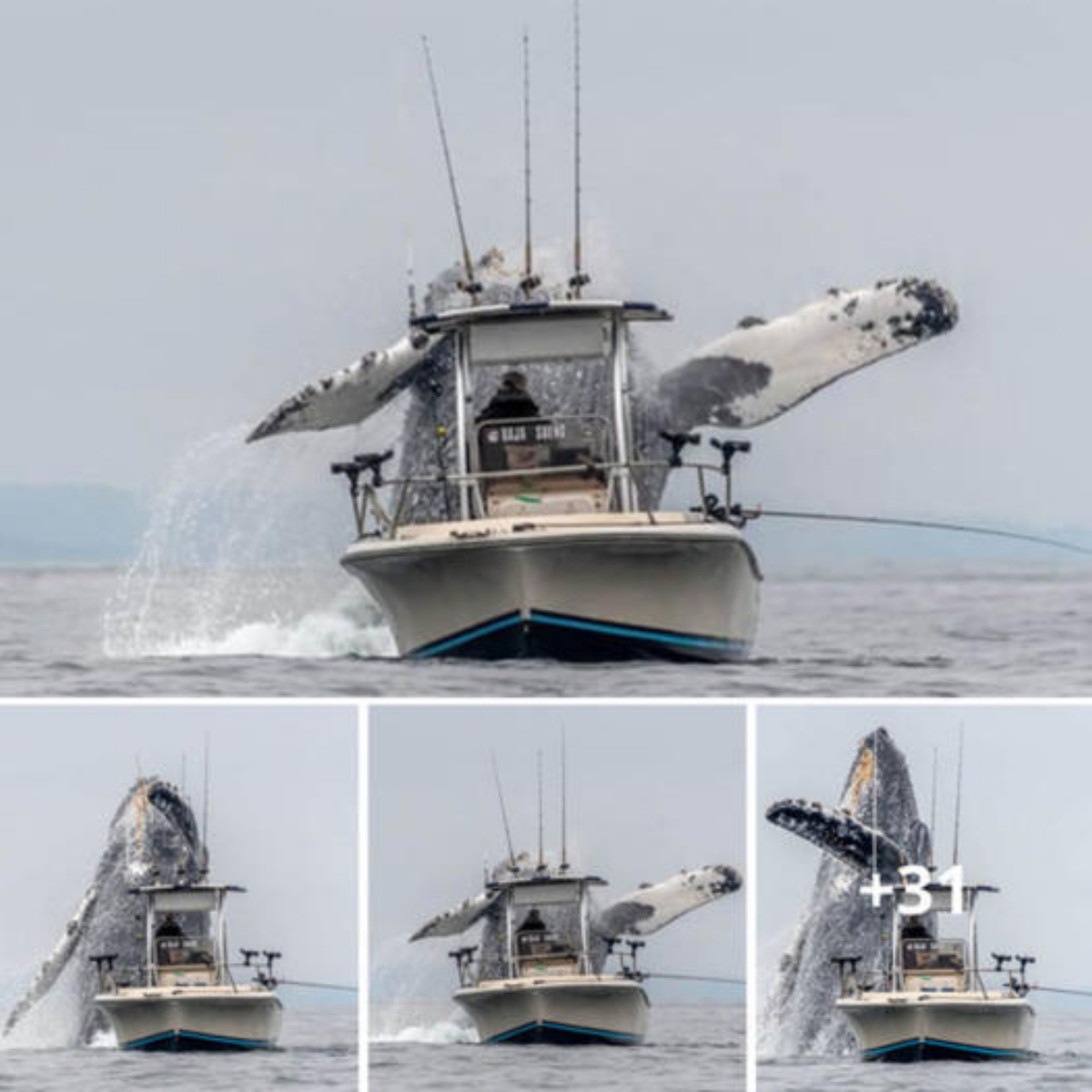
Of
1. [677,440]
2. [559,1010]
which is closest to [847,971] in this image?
[559,1010]

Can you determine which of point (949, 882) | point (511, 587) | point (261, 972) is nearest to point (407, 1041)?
point (261, 972)

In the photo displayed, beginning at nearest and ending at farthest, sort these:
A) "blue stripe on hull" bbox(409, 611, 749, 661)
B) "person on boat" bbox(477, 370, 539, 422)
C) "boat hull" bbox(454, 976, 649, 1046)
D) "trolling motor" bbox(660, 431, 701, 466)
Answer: "boat hull" bbox(454, 976, 649, 1046) → "blue stripe on hull" bbox(409, 611, 749, 661) → "trolling motor" bbox(660, 431, 701, 466) → "person on boat" bbox(477, 370, 539, 422)

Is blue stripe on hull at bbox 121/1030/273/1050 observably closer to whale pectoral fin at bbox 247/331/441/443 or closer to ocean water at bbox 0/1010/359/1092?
ocean water at bbox 0/1010/359/1092

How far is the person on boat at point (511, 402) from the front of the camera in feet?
227

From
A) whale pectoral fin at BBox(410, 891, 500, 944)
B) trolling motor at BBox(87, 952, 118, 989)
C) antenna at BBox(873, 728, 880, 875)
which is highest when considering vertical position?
antenna at BBox(873, 728, 880, 875)

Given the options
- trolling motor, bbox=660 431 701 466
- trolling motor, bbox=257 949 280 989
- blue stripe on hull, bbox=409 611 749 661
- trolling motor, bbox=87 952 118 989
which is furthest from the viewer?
trolling motor, bbox=660 431 701 466

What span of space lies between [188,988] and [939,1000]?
314 inches

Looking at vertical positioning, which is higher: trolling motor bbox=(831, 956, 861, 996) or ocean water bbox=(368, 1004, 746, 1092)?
trolling motor bbox=(831, 956, 861, 996)

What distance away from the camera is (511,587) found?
66.9 metres

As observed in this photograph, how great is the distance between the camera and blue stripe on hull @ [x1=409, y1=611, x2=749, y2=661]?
6719 cm

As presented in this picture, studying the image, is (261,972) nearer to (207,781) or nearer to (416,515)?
(207,781)

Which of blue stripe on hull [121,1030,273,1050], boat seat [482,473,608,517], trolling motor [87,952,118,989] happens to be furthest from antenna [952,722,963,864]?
boat seat [482,473,608,517]

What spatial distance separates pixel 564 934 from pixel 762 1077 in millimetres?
6167

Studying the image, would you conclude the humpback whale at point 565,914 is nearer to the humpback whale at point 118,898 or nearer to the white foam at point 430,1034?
the white foam at point 430,1034
